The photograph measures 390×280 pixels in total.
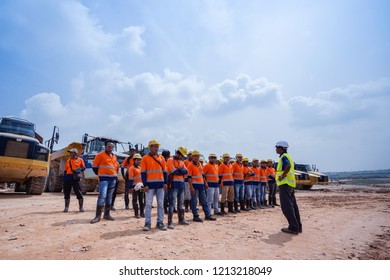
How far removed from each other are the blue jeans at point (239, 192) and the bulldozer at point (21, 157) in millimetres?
7959

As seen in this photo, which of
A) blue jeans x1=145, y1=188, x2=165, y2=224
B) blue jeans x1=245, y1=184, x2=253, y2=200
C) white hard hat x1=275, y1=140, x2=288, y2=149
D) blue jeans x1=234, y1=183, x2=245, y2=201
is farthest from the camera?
blue jeans x1=245, y1=184, x2=253, y2=200

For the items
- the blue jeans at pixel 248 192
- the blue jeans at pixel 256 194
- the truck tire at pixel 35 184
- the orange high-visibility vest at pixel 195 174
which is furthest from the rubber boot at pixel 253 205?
the truck tire at pixel 35 184

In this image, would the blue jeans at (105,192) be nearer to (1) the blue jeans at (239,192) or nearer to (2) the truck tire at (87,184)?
(1) the blue jeans at (239,192)

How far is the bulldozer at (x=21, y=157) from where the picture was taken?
383 inches

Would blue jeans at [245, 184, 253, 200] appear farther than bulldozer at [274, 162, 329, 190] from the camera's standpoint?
No

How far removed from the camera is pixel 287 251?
391 centimetres

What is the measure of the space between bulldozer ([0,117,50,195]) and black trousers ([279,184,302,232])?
31.6 ft

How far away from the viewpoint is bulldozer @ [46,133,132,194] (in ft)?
40.6

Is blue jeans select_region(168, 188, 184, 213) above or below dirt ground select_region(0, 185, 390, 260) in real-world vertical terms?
above

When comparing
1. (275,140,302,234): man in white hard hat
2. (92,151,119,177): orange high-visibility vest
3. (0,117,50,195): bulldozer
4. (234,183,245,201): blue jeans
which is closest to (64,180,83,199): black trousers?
(92,151,119,177): orange high-visibility vest

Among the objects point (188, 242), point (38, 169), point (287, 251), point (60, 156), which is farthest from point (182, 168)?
point (60, 156)

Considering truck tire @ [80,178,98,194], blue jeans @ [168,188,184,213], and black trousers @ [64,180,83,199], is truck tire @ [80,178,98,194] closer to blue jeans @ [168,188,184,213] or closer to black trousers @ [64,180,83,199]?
black trousers @ [64,180,83,199]
